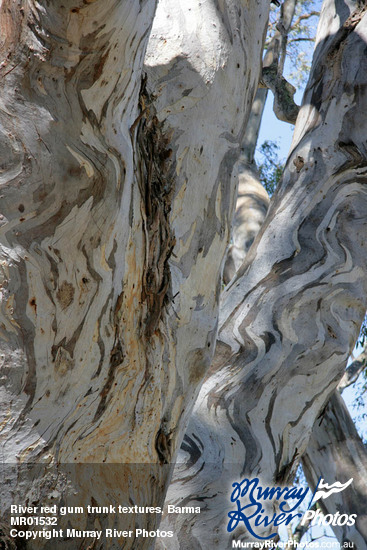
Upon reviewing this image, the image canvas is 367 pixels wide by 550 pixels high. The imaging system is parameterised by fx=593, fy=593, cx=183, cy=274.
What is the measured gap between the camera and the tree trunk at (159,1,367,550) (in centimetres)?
175

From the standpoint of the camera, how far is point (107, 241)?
102 cm

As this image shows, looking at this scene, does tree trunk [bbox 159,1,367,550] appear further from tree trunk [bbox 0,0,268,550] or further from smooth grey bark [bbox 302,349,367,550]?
smooth grey bark [bbox 302,349,367,550]

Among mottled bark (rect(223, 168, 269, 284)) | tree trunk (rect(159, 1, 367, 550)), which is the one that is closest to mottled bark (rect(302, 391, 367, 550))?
tree trunk (rect(159, 1, 367, 550))

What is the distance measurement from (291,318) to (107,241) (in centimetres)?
109

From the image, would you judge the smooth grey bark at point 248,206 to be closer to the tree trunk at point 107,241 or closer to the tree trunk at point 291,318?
the tree trunk at point 291,318

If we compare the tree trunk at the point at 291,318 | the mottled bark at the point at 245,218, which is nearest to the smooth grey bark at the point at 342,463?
the tree trunk at the point at 291,318

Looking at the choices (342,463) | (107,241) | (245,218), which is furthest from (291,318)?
(245,218)

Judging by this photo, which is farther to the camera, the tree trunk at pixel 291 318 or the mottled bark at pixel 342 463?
the mottled bark at pixel 342 463

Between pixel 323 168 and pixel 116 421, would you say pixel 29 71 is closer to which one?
pixel 116 421

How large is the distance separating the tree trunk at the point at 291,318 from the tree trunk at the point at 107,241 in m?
0.51

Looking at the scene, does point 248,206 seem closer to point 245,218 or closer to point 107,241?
point 245,218

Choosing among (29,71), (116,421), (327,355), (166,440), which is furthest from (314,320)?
(29,71)

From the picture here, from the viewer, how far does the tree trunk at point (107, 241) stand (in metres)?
0.91

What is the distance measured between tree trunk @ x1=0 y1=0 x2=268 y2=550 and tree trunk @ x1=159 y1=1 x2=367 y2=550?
0.51 m
